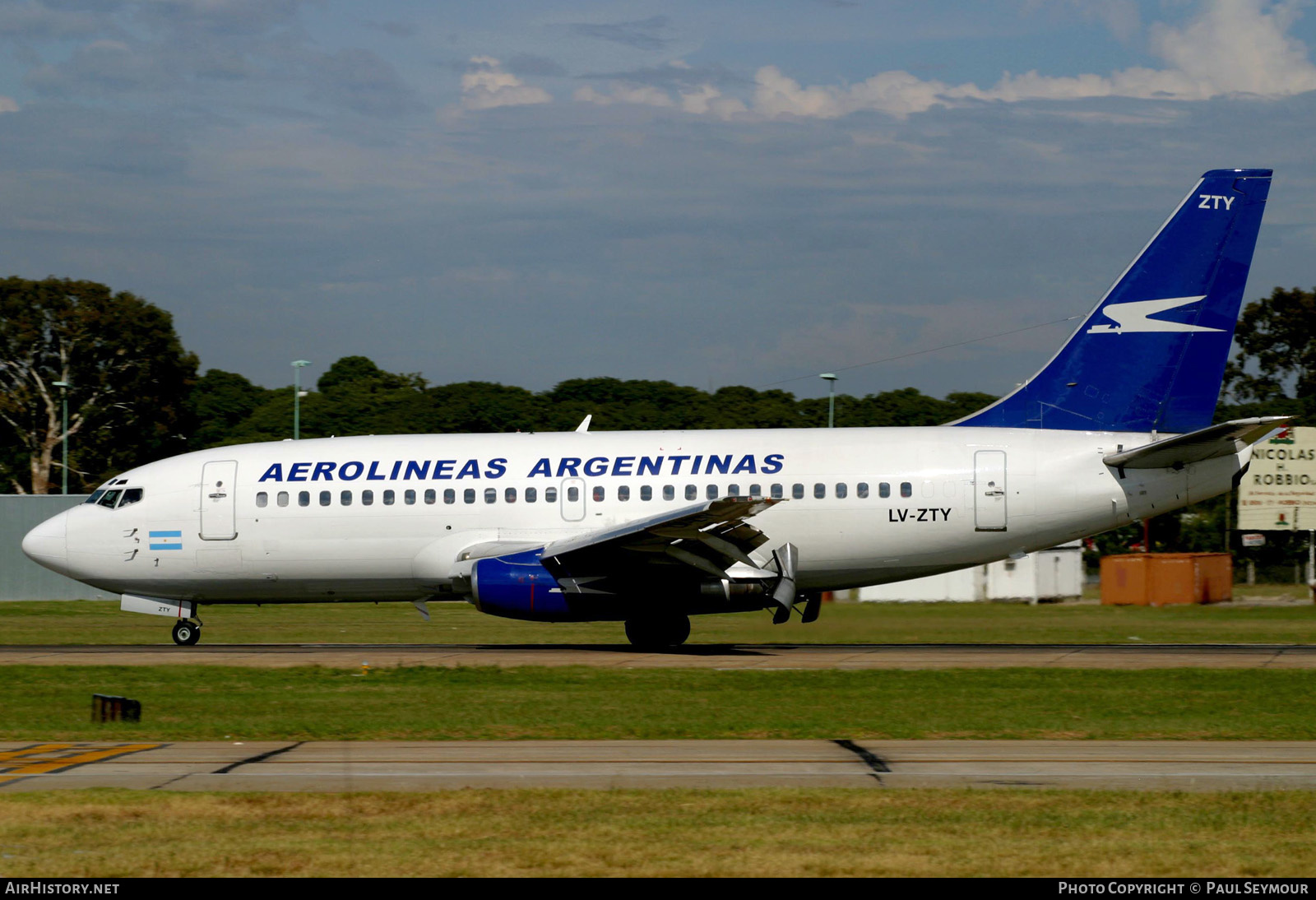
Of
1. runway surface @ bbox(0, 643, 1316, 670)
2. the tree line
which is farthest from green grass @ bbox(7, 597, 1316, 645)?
the tree line

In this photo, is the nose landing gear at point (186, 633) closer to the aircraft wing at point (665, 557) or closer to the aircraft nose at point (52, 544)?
the aircraft nose at point (52, 544)

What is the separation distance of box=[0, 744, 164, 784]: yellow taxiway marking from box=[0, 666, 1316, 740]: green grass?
776 mm

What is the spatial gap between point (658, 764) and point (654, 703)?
4.85 meters

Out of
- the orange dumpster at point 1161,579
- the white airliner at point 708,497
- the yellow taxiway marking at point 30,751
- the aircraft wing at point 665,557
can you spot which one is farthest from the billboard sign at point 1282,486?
the yellow taxiway marking at point 30,751

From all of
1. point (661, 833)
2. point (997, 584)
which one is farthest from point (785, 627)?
point (997, 584)

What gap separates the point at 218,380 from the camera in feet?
336

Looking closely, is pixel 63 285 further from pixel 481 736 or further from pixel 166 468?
pixel 481 736

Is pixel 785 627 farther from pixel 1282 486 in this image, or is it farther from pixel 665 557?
pixel 1282 486

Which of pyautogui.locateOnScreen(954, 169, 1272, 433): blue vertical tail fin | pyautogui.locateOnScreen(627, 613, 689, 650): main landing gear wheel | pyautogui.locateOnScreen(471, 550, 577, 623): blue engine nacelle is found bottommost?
pyautogui.locateOnScreen(627, 613, 689, 650): main landing gear wheel

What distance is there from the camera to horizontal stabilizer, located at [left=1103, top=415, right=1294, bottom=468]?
80.8 feet

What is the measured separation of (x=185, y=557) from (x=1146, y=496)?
1935cm

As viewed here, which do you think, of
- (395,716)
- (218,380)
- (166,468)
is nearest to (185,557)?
(166,468)

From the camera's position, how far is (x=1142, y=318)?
91.0 feet

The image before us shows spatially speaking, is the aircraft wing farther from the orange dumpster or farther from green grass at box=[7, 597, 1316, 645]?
the orange dumpster
